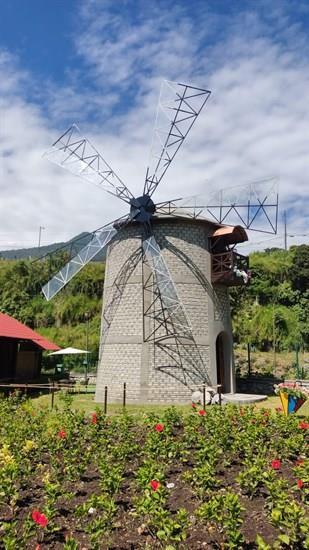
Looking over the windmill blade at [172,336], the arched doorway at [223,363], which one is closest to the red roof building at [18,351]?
the windmill blade at [172,336]

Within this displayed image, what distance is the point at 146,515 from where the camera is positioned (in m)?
4.79

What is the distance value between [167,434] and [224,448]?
992mm

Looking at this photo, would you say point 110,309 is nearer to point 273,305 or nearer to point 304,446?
point 304,446

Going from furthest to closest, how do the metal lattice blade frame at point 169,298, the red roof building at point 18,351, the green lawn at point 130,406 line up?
the red roof building at point 18,351
the metal lattice blade frame at point 169,298
the green lawn at point 130,406

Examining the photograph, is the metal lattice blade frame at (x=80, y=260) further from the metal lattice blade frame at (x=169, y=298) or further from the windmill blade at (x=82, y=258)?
the metal lattice blade frame at (x=169, y=298)

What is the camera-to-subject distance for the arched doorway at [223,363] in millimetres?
16734

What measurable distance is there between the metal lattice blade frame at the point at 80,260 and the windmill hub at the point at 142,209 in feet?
3.98

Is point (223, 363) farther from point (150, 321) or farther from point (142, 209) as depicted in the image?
point (142, 209)

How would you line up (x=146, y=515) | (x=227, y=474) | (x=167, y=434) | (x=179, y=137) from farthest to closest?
(x=179, y=137) → (x=167, y=434) → (x=227, y=474) → (x=146, y=515)

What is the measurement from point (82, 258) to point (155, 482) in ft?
40.3

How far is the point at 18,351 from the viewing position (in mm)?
21953

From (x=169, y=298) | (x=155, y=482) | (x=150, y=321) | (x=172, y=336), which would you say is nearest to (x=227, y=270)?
(x=169, y=298)

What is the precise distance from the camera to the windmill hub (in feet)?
52.2

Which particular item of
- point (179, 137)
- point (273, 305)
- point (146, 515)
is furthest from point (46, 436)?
Answer: point (273, 305)
